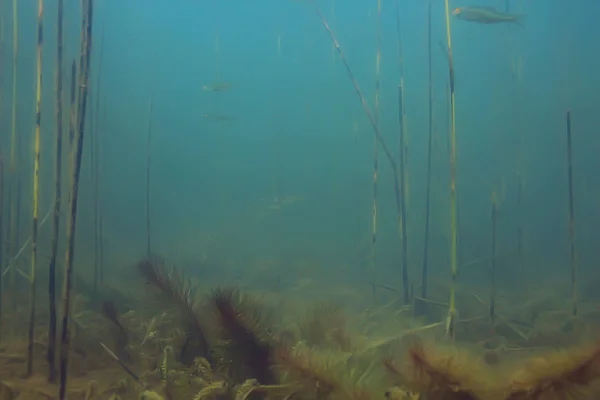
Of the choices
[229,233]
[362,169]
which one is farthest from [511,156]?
[229,233]

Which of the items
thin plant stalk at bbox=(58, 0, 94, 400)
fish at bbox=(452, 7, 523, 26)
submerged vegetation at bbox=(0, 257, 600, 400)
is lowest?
submerged vegetation at bbox=(0, 257, 600, 400)

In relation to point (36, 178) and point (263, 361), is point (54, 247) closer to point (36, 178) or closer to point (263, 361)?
point (36, 178)

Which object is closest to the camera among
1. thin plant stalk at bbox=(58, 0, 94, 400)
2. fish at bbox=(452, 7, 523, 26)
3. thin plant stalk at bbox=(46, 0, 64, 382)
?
thin plant stalk at bbox=(58, 0, 94, 400)

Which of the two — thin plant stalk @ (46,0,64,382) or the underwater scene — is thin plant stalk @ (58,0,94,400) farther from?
thin plant stalk @ (46,0,64,382)

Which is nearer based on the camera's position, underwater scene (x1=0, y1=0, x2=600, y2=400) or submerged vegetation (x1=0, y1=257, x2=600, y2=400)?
submerged vegetation (x1=0, y1=257, x2=600, y2=400)

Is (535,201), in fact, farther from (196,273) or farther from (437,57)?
(196,273)

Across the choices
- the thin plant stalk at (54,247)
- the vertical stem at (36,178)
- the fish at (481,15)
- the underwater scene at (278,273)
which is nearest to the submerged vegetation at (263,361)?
the underwater scene at (278,273)

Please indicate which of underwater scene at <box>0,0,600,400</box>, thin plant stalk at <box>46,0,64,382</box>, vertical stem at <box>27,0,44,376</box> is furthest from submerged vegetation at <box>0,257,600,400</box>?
vertical stem at <box>27,0,44,376</box>

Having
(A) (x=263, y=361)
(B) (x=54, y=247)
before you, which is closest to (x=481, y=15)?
(A) (x=263, y=361)

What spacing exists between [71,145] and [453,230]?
6.83ft

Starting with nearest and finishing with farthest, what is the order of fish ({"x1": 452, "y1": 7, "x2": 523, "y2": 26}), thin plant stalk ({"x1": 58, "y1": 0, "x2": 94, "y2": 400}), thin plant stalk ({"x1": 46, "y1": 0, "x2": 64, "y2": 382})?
thin plant stalk ({"x1": 58, "y1": 0, "x2": 94, "y2": 400}) < thin plant stalk ({"x1": 46, "y1": 0, "x2": 64, "y2": 382}) < fish ({"x1": 452, "y1": 7, "x2": 523, "y2": 26})

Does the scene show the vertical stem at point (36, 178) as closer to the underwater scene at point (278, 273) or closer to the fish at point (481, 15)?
the underwater scene at point (278, 273)

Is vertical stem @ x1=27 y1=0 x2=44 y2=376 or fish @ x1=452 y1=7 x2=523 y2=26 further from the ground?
fish @ x1=452 y1=7 x2=523 y2=26

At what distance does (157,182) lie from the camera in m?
27.0
